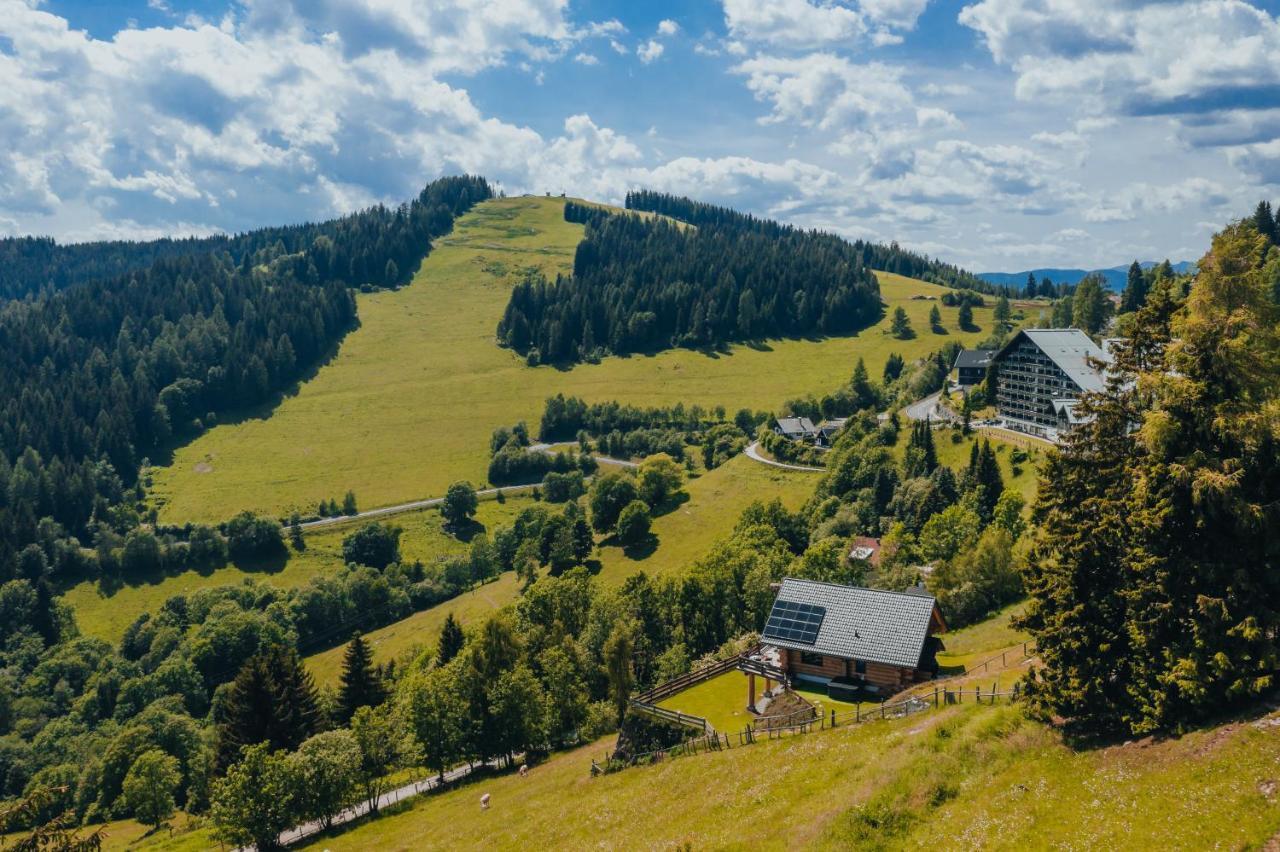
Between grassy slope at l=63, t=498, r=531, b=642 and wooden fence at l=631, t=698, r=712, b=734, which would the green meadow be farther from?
grassy slope at l=63, t=498, r=531, b=642

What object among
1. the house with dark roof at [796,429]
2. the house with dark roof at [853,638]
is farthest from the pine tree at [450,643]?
the house with dark roof at [796,429]

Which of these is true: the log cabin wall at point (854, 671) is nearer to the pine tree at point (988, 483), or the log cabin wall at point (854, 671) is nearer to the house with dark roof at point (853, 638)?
the house with dark roof at point (853, 638)

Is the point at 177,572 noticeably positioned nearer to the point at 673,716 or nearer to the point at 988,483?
the point at 673,716

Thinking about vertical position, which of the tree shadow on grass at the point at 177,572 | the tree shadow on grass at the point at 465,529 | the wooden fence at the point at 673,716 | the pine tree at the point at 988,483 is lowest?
the tree shadow on grass at the point at 177,572

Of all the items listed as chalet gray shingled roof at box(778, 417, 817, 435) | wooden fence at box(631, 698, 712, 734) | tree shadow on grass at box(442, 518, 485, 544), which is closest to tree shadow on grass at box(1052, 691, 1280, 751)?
wooden fence at box(631, 698, 712, 734)

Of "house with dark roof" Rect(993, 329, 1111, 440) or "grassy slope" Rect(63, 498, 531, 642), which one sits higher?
"house with dark roof" Rect(993, 329, 1111, 440)

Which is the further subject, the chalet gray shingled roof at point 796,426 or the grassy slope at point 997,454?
the chalet gray shingled roof at point 796,426

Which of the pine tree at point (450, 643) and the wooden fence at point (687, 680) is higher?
the wooden fence at point (687, 680)
